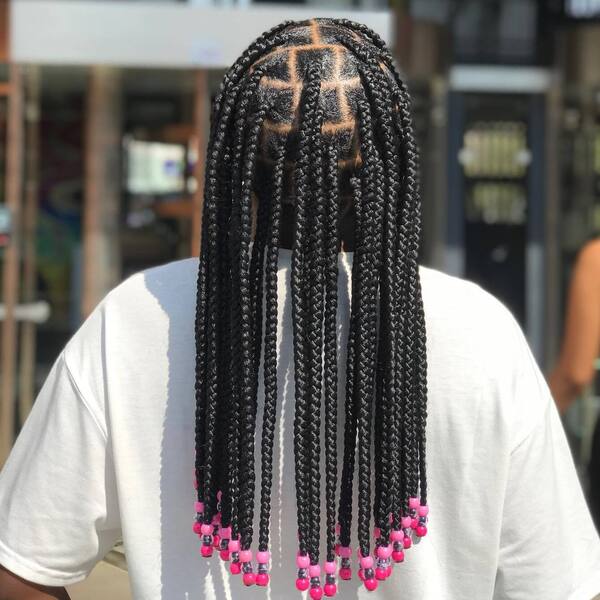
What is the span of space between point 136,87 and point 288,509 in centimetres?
467

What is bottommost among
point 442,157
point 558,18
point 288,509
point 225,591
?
point 225,591

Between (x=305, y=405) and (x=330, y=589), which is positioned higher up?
(x=305, y=405)

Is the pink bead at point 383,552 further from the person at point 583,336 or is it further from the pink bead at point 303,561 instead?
the person at point 583,336

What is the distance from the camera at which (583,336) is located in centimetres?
334

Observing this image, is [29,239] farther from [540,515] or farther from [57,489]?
[540,515]

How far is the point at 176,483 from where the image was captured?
4.07 feet

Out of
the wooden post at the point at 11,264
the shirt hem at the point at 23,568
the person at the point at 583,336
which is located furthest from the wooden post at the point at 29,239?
the shirt hem at the point at 23,568

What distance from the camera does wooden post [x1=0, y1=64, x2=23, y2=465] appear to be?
557 cm

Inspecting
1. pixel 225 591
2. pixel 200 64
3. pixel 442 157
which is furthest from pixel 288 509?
pixel 442 157

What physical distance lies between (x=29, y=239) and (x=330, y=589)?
4834 millimetres

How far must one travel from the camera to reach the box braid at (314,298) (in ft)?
3.75

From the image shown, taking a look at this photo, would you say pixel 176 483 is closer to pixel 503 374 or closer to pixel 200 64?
pixel 503 374

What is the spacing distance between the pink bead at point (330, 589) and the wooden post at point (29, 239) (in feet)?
15.5

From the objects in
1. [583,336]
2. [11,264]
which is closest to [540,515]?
[583,336]
